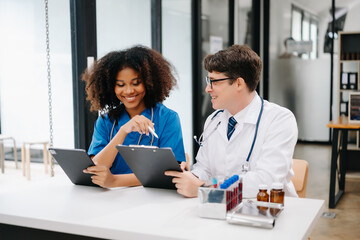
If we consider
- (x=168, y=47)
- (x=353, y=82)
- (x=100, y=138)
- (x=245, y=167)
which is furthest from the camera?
(x=353, y=82)

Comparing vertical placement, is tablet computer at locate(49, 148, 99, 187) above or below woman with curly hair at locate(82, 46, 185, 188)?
below

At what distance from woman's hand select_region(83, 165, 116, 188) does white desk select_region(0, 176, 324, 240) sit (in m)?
0.04

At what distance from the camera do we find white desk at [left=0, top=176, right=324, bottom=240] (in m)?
1.34

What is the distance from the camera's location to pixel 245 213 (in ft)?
4.61

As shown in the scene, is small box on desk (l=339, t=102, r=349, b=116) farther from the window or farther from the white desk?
the white desk

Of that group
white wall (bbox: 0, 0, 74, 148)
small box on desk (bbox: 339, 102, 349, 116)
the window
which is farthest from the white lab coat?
the window

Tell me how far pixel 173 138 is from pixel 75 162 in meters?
0.56

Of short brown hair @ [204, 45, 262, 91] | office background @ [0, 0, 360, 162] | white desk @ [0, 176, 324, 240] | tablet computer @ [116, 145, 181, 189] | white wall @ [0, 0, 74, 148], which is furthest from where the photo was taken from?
office background @ [0, 0, 360, 162]

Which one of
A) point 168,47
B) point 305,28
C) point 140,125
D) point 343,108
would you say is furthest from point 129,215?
point 305,28

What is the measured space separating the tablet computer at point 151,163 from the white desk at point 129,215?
5 centimetres

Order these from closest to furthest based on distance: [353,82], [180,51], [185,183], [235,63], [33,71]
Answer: [185,183]
[235,63]
[33,71]
[180,51]
[353,82]

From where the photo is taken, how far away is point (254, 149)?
198cm

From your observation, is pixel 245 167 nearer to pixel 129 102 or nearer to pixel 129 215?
pixel 129 215

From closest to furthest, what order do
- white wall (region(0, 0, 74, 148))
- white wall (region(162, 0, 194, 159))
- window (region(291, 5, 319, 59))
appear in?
white wall (region(0, 0, 74, 148))
white wall (region(162, 0, 194, 159))
window (region(291, 5, 319, 59))
